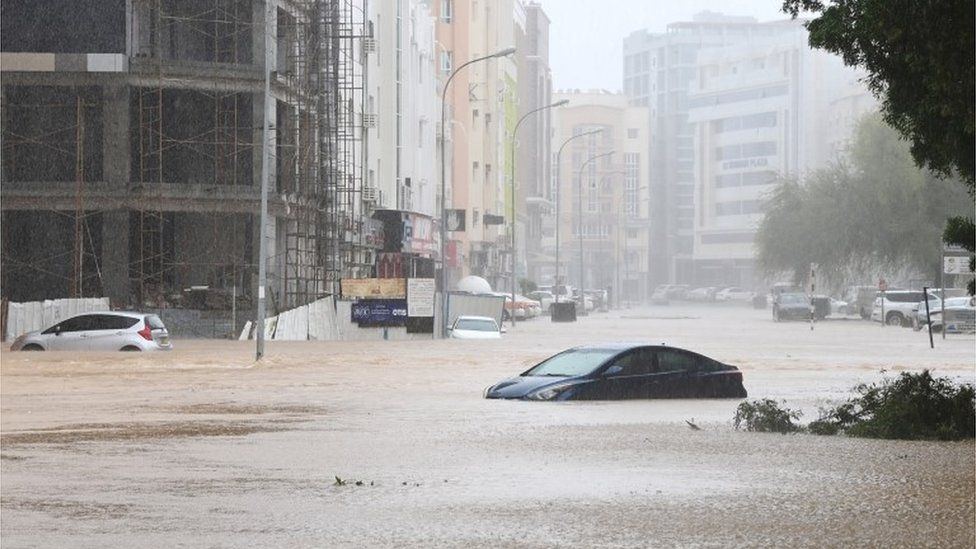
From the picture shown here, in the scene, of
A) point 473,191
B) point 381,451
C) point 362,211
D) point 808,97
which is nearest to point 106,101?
point 362,211

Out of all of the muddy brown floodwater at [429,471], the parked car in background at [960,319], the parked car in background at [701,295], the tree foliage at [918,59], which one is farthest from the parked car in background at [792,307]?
the parked car in background at [701,295]

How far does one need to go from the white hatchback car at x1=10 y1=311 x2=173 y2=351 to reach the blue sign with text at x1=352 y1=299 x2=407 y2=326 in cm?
1478

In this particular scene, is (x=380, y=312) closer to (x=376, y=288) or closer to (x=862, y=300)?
(x=376, y=288)

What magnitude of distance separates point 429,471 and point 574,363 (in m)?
12.5

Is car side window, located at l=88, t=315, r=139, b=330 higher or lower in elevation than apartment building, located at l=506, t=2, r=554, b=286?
lower

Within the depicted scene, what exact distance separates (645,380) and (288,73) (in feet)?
113

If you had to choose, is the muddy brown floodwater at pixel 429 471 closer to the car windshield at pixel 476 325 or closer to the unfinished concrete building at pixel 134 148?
the unfinished concrete building at pixel 134 148

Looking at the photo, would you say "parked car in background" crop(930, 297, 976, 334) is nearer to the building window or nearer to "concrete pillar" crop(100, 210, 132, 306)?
"concrete pillar" crop(100, 210, 132, 306)

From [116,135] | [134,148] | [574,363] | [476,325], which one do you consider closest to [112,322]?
[116,135]

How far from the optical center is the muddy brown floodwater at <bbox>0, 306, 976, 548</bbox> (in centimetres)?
1480

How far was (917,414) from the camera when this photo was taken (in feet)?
76.0

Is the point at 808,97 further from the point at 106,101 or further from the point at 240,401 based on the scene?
the point at 240,401

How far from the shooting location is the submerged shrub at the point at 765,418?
2489 cm

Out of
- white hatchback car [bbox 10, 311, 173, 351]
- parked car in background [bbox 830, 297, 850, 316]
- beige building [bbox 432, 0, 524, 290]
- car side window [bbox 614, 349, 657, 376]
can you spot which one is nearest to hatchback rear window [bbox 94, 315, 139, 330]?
white hatchback car [bbox 10, 311, 173, 351]
